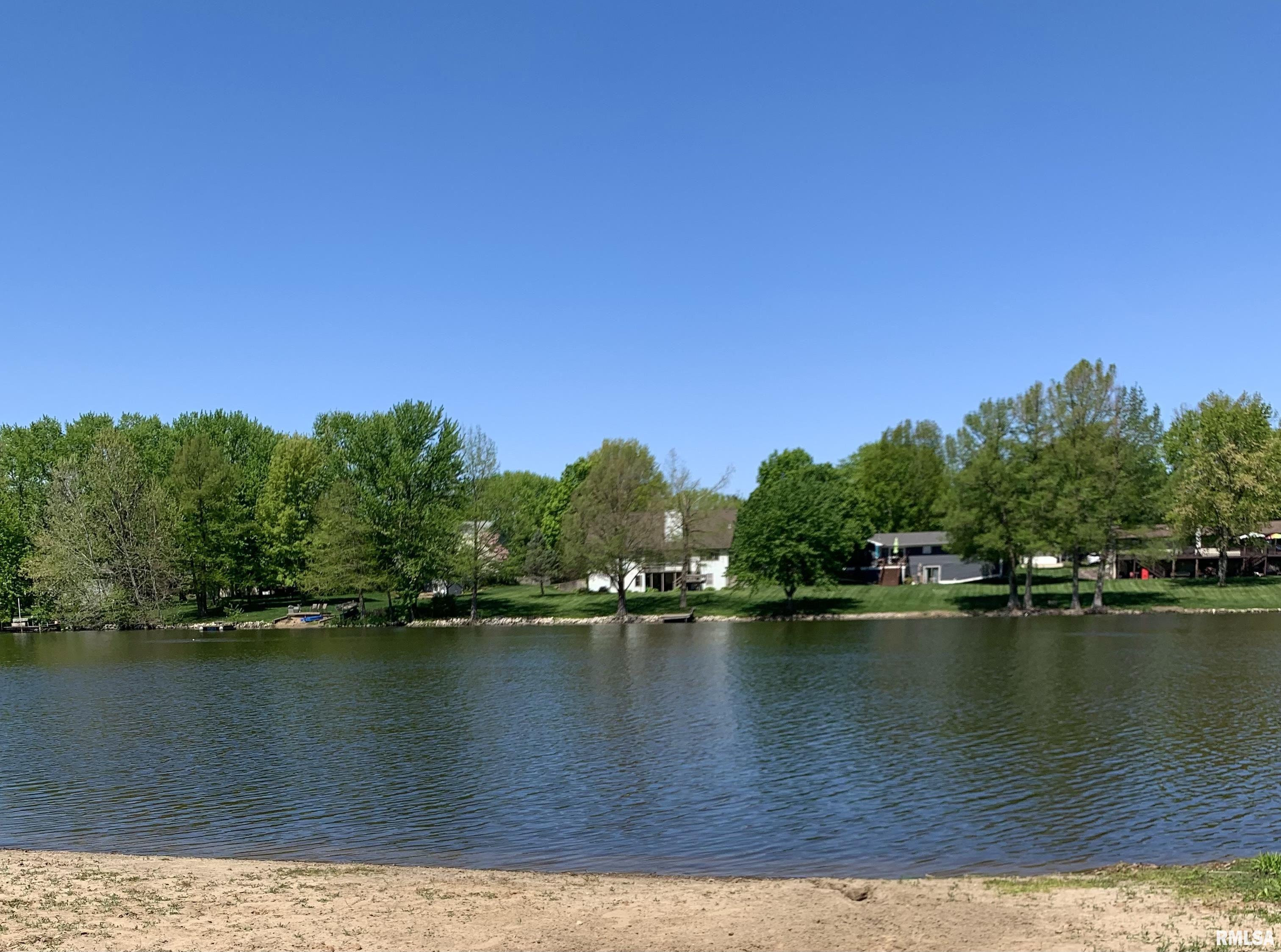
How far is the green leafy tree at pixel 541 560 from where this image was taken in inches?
4530

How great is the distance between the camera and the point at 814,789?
84.1 feet

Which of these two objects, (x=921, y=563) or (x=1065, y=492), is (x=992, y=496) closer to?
(x=1065, y=492)

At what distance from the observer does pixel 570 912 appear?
15.2 meters

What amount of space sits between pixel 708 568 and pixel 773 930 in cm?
10773

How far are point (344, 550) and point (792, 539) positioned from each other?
134 feet

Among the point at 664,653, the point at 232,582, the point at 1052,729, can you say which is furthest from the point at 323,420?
the point at 1052,729

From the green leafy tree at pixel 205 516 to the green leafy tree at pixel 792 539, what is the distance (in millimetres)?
50160

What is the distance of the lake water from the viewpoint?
68.7 feet

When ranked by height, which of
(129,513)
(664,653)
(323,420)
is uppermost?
(323,420)

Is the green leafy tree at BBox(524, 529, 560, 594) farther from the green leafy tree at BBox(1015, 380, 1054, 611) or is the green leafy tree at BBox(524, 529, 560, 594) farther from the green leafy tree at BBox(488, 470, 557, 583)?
the green leafy tree at BBox(1015, 380, 1054, 611)

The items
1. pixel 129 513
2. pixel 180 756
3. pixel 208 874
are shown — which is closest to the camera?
pixel 208 874

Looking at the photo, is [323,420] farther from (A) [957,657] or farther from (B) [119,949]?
(B) [119,949]

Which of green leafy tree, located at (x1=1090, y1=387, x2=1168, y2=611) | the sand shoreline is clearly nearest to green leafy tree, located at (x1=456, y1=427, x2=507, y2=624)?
green leafy tree, located at (x1=1090, y1=387, x2=1168, y2=611)

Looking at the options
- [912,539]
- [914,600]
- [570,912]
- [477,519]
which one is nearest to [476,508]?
[477,519]
